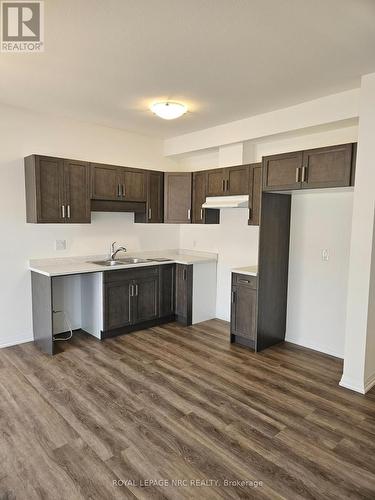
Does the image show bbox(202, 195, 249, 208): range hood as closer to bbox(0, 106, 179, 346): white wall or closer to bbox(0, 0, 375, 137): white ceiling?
bbox(0, 0, 375, 137): white ceiling

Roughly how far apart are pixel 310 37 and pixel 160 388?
3087 mm

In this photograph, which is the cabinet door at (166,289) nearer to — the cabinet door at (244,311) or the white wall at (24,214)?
the white wall at (24,214)

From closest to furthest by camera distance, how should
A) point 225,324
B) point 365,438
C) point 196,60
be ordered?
point 365,438
point 196,60
point 225,324

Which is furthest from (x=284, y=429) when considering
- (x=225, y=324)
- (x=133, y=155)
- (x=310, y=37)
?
(x=133, y=155)

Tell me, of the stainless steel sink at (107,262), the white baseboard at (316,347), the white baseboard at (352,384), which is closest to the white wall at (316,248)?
the white baseboard at (316,347)

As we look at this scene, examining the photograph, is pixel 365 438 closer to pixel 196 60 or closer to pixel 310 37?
pixel 310 37

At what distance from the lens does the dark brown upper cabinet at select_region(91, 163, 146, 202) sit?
4.23 meters

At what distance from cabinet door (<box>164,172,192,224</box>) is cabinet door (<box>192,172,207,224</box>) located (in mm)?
78

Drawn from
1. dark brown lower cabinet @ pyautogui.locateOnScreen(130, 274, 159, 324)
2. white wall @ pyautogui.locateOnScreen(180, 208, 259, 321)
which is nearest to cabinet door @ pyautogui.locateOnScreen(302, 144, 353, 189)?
white wall @ pyautogui.locateOnScreen(180, 208, 259, 321)

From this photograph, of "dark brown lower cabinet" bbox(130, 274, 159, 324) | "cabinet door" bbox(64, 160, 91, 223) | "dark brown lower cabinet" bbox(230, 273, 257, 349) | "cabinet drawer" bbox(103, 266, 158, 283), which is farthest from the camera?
"dark brown lower cabinet" bbox(130, 274, 159, 324)

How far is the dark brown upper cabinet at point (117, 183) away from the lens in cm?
423

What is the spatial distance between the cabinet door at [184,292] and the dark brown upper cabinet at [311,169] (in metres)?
1.70

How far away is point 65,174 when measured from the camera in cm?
395

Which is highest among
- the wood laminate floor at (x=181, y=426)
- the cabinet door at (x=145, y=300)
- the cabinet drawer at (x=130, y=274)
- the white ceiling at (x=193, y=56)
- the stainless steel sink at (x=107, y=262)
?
the white ceiling at (x=193, y=56)
